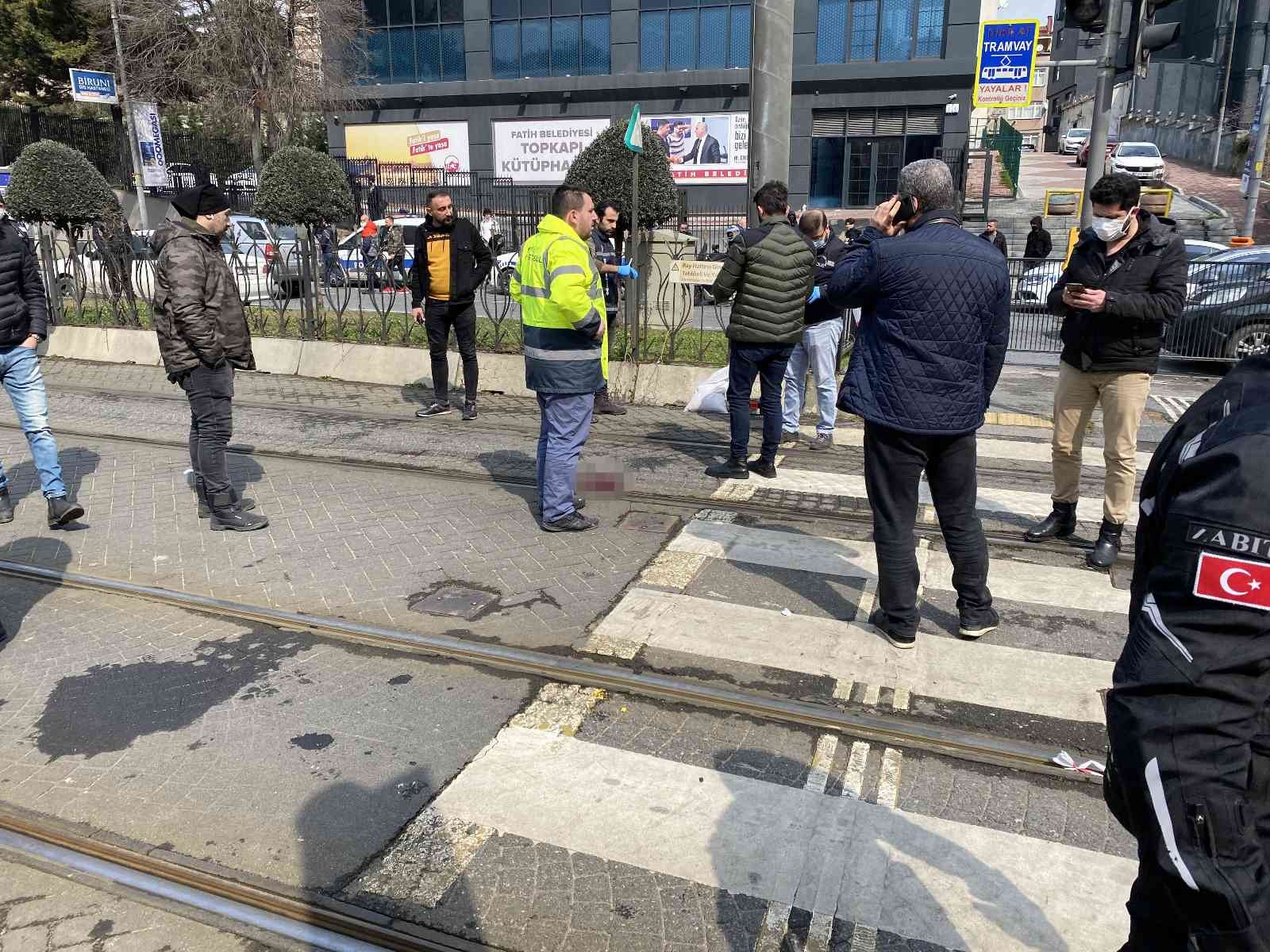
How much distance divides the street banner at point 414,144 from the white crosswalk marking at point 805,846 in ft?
105

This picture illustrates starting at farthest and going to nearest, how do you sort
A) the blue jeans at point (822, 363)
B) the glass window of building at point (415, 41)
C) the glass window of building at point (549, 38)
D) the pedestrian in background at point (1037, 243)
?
the glass window of building at point (415, 41) < the glass window of building at point (549, 38) < the pedestrian in background at point (1037, 243) < the blue jeans at point (822, 363)

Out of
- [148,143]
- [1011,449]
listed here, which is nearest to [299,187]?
[148,143]

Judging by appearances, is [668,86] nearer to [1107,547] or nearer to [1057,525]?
[1057,525]

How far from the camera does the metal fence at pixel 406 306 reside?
1058 cm

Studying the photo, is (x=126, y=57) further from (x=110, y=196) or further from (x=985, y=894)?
(x=985, y=894)

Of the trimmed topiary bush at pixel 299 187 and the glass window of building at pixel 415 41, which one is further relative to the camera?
the glass window of building at pixel 415 41

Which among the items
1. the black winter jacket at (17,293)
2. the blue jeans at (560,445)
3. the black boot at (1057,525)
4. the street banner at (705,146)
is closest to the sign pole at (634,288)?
the blue jeans at (560,445)

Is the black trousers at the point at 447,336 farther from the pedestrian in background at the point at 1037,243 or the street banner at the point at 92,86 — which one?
the pedestrian in background at the point at 1037,243

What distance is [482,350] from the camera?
1088 cm

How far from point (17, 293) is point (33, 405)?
70cm

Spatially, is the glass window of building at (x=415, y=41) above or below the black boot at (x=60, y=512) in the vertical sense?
above

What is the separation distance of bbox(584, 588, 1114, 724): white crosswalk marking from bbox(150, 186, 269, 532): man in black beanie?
287 cm

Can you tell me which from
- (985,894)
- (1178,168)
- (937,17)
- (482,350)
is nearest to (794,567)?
(985,894)

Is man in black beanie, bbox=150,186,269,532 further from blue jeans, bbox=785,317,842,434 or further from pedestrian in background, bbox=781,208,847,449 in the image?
blue jeans, bbox=785,317,842,434
